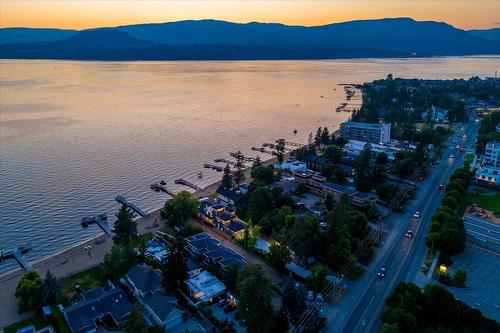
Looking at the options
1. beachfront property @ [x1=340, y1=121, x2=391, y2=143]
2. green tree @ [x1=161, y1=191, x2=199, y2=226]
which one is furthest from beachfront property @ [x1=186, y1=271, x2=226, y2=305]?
beachfront property @ [x1=340, y1=121, x2=391, y2=143]

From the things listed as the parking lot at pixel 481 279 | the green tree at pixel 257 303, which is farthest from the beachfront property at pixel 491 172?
the green tree at pixel 257 303

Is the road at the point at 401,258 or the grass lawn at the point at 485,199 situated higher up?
the grass lawn at the point at 485,199

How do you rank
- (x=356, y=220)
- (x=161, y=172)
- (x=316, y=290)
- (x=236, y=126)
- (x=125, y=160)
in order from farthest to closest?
1. (x=236, y=126)
2. (x=125, y=160)
3. (x=161, y=172)
4. (x=356, y=220)
5. (x=316, y=290)

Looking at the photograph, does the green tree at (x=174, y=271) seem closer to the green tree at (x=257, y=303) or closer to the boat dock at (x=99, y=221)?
the green tree at (x=257, y=303)

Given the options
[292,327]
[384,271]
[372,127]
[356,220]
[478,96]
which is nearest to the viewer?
[292,327]

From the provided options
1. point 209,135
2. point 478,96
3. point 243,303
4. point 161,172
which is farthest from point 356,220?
point 478,96

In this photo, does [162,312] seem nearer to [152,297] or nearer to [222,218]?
[152,297]

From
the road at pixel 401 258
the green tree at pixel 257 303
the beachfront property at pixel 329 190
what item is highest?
the green tree at pixel 257 303

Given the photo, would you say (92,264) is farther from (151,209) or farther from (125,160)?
(125,160)
